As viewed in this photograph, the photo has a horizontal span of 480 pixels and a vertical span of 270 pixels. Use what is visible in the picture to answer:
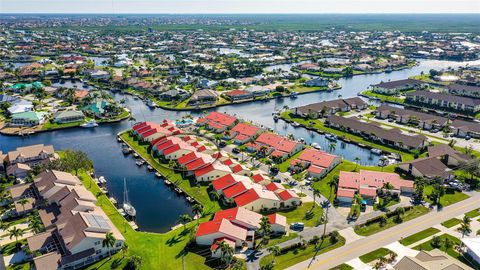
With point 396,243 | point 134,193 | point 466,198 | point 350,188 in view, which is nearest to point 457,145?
point 466,198

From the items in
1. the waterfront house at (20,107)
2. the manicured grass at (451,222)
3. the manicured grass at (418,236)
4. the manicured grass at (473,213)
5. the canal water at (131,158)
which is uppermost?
the waterfront house at (20,107)

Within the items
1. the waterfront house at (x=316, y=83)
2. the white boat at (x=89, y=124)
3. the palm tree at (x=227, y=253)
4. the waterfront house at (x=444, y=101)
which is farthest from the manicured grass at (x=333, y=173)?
the waterfront house at (x=316, y=83)

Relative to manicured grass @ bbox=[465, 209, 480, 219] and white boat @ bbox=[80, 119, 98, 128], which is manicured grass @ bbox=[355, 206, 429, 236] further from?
white boat @ bbox=[80, 119, 98, 128]

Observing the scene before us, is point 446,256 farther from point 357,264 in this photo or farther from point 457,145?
point 457,145

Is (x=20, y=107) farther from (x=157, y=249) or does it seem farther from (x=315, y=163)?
(x=315, y=163)

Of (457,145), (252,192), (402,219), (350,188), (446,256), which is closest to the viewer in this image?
(446,256)

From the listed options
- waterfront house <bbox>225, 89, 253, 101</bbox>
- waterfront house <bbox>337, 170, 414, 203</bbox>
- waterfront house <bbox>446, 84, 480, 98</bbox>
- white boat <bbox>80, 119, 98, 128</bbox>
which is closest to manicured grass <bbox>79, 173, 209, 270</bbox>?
waterfront house <bbox>337, 170, 414, 203</bbox>

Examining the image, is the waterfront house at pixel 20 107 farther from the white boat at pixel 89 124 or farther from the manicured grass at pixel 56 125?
the white boat at pixel 89 124
